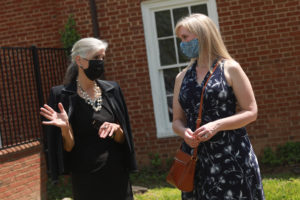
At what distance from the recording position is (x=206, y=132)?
2.84 meters

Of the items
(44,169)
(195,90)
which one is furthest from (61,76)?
(195,90)

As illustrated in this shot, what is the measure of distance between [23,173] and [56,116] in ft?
12.3

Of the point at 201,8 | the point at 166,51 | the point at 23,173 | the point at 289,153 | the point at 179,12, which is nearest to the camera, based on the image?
the point at 23,173

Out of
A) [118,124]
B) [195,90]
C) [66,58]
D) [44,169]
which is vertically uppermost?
[66,58]

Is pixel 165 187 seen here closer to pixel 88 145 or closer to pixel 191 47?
pixel 88 145

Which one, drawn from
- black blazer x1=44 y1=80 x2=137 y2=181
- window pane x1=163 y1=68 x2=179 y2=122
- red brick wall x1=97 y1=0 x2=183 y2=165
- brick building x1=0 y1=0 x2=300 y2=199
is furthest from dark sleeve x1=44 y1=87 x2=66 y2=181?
window pane x1=163 y1=68 x2=179 y2=122

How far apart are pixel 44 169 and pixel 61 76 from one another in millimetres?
2041

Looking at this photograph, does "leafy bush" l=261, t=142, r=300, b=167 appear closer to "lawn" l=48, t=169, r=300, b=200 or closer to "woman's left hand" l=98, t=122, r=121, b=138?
"lawn" l=48, t=169, r=300, b=200

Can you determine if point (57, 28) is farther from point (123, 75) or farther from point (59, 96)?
point (59, 96)

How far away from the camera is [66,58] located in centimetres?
841

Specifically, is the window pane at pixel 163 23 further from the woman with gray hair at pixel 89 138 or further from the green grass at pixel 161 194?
the woman with gray hair at pixel 89 138

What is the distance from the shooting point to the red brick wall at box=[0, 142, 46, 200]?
6.24 metres

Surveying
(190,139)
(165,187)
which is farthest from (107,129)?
(165,187)

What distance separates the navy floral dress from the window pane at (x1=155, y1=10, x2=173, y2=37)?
16.8 feet
